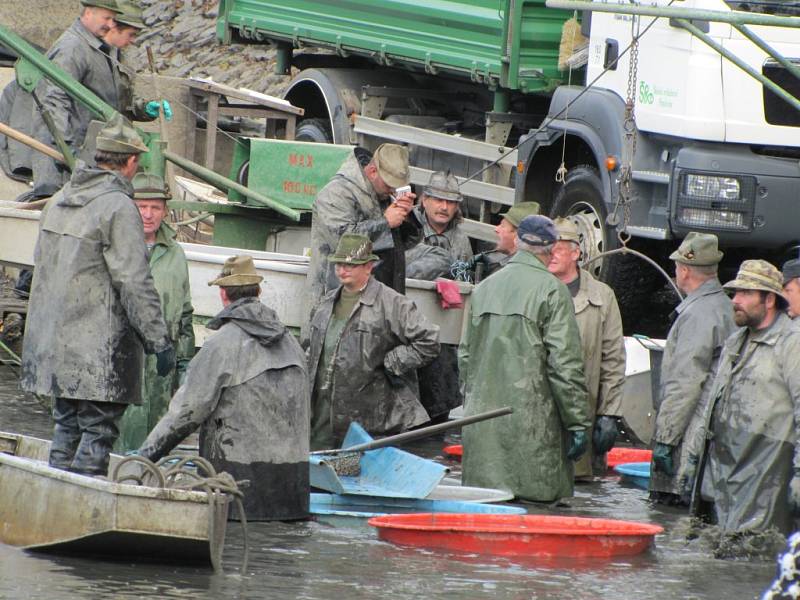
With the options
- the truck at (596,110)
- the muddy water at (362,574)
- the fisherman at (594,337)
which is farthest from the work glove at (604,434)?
the truck at (596,110)

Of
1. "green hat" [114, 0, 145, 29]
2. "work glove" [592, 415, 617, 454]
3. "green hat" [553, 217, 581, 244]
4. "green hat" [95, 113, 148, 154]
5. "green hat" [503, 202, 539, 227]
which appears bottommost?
"work glove" [592, 415, 617, 454]

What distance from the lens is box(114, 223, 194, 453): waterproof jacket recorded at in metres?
9.93

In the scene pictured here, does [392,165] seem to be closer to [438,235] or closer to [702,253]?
[438,235]

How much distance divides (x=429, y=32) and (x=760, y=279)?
7.45 m

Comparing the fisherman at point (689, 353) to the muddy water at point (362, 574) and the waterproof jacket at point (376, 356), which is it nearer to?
the muddy water at point (362, 574)

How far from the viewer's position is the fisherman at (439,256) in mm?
11781

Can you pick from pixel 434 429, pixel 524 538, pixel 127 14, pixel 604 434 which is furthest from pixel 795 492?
pixel 127 14

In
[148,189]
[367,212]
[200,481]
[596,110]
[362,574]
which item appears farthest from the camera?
[596,110]

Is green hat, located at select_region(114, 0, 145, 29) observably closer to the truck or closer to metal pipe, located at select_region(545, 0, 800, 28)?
the truck

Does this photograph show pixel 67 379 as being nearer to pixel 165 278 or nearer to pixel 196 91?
pixel 165 278

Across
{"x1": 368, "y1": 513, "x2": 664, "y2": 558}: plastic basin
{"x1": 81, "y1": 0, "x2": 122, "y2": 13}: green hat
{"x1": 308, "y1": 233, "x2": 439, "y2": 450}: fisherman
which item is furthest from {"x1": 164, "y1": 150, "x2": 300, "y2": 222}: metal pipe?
{"x1": 368, "y1": 513, "x2": 664, "y2": 558}: plastic basin

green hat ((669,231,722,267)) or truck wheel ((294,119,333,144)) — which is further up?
truck wheel ((294,119,333,144))

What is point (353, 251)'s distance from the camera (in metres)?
10.6

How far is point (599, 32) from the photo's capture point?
13.0 m
